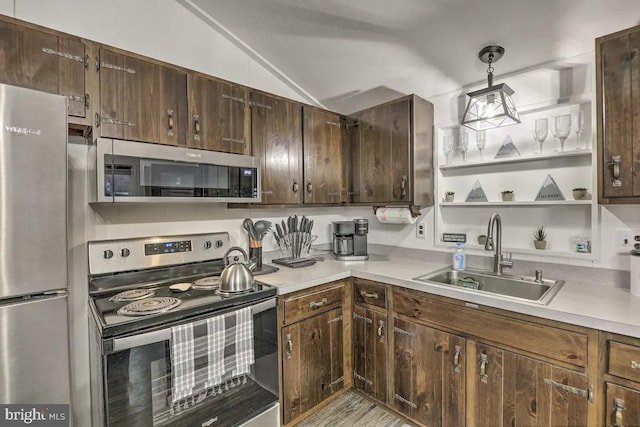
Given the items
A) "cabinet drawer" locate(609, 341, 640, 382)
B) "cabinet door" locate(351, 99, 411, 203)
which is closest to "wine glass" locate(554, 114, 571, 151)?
"cabinet door" locate(351, 99, 411, 203)

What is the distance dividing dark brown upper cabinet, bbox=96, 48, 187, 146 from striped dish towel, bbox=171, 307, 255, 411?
106 cm

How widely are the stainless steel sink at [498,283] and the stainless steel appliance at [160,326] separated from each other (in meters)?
1.11

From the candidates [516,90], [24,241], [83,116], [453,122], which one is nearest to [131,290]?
[24,241]

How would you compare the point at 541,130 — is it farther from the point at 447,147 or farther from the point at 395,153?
the point at 395,153

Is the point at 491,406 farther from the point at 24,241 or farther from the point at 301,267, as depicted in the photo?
the point at 24,241

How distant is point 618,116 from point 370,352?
192cm

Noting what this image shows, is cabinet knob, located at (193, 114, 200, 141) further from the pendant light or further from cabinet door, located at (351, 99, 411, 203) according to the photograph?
the pendant light

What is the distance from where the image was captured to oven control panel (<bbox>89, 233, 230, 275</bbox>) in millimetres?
1669

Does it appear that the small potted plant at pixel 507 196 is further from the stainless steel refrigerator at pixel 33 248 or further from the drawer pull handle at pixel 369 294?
the stainless steel refrigerator at pixel 33 248

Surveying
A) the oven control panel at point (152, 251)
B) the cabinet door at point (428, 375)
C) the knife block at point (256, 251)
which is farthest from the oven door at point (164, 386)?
the cabinet door at point (428, 375)

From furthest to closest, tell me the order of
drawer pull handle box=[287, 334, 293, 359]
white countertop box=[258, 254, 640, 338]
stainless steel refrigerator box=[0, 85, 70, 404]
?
drawer pull handle box=[287, 334, 293, 359]
white countertop box=[258, 254, 640, 338]
stainless steel refrigerator box=[0, 85, 70, 404]

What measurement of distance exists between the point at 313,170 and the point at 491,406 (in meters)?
1.90

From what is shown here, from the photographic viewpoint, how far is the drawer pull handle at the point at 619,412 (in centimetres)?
117

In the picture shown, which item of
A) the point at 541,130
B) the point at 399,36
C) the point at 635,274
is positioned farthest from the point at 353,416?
the point at 399,36
